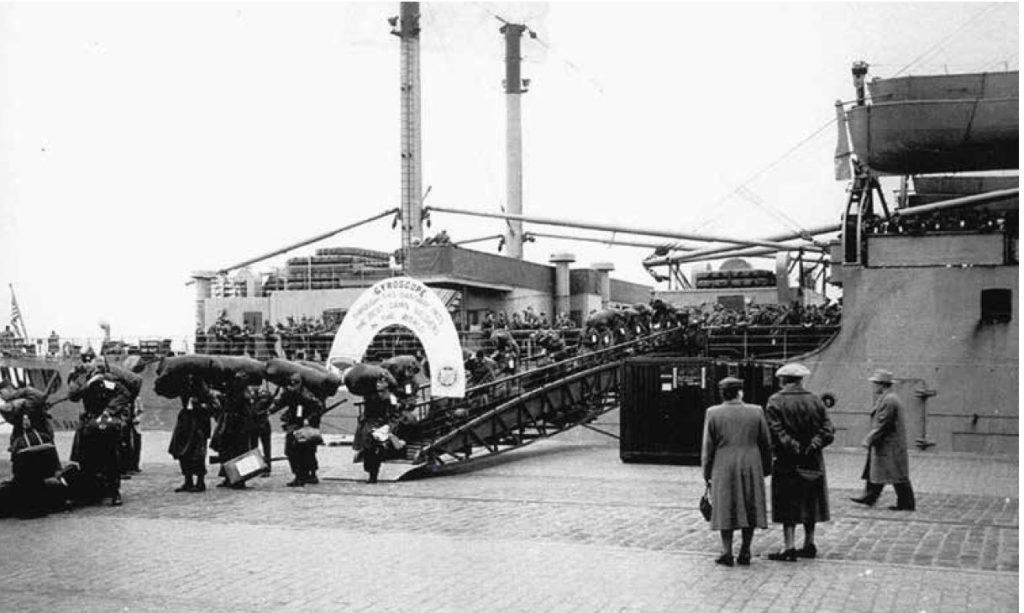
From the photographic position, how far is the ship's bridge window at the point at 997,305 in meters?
18.5

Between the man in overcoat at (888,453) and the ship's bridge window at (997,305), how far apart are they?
8823mm

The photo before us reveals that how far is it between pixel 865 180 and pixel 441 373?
1093 cm

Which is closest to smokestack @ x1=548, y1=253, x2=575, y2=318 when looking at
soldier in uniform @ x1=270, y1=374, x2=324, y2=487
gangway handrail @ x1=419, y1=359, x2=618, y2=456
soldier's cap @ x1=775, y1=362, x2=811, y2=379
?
gangway handrail @ x1=419, y1=359, x2=618, y2=456

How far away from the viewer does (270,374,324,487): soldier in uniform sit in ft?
43.7

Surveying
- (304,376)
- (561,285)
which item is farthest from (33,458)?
(561,285)

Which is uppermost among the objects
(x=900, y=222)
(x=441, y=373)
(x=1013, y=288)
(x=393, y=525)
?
(x=900, y=222)

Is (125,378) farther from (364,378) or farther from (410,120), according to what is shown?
(410,120)

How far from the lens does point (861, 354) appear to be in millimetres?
19453

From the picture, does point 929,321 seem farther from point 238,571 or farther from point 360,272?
point 360,272

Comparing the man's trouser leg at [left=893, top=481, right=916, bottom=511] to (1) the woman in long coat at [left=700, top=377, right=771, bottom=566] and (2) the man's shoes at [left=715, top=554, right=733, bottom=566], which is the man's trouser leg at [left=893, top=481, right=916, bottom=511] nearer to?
(1) the woman in long coat at [left=700, top=377, right=771, bottom=566]

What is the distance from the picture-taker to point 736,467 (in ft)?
26.6

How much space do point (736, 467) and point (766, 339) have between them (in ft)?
46.0

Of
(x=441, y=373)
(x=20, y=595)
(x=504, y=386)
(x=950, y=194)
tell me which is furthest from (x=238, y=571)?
(x=950, y=194)

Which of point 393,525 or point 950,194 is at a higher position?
point 950,194
